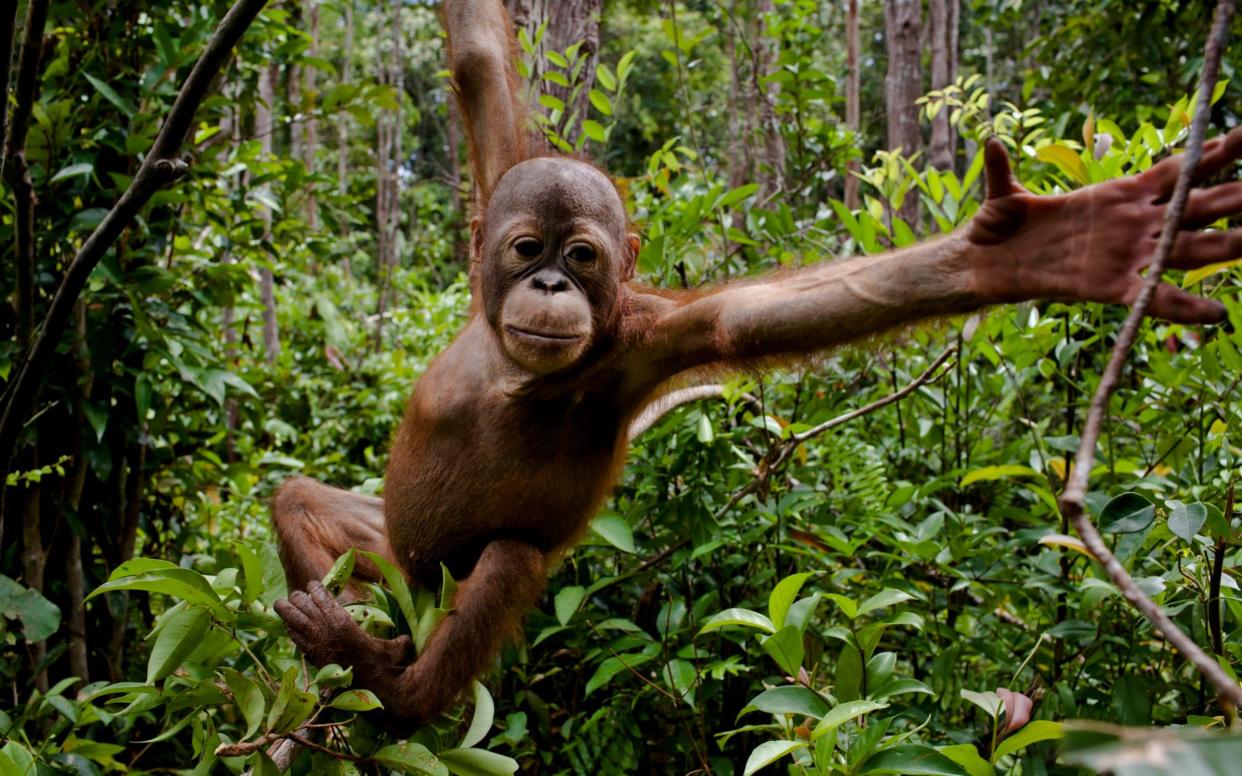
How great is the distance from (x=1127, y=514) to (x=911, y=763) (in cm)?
62

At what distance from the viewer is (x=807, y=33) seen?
14.0 feet

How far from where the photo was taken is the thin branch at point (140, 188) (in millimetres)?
1954

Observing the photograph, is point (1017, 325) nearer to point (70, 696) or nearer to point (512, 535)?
point (512, 535)

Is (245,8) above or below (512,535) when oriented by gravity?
above

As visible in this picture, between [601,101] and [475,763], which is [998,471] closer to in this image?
[475,763]

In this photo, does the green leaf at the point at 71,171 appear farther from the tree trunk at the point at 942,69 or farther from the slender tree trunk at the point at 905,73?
the slender tree trunk at the point at 905,73

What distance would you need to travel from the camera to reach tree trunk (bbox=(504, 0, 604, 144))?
3973 millimetres

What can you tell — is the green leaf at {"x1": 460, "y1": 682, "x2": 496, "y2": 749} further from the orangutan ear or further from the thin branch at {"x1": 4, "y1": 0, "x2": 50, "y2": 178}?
the thin branch at {"x1": 4, "y1": 0, "x2": 50, "y2": 178}

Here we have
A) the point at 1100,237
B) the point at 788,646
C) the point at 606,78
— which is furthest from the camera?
the point at 606,78

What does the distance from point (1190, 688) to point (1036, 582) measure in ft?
1.43

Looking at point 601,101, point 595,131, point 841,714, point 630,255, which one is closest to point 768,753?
point 841,714

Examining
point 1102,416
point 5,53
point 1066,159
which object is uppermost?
point 5,53

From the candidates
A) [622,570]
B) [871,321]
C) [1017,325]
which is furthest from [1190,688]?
[622,570]

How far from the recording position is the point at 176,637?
1913mm
